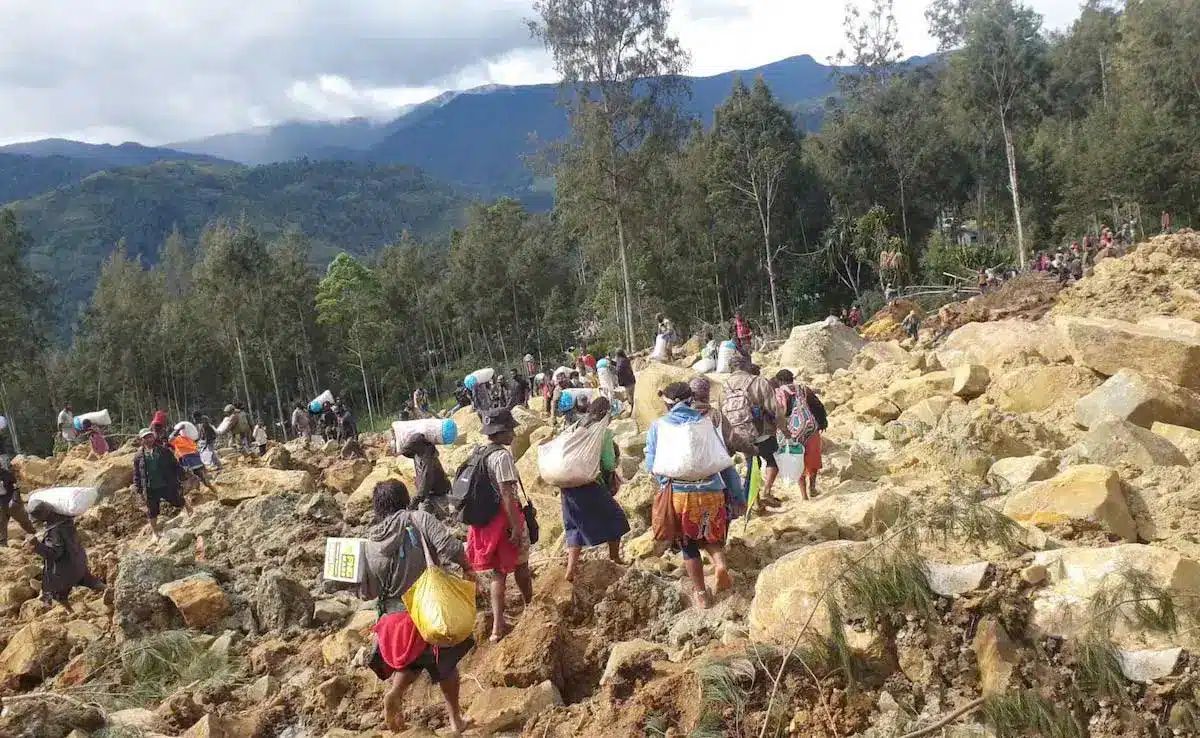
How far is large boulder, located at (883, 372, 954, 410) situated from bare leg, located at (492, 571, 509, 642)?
22.0 ft

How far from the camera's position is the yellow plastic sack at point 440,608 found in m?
3.60

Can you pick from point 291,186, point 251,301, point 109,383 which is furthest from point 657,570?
point 291,186

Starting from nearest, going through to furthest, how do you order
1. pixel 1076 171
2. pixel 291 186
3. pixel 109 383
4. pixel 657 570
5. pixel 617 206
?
pixel 657 570, pixel 617 206, pixel 1076 171, pixel 109 383, pixel 291 186

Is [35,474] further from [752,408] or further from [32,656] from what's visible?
[752,408]

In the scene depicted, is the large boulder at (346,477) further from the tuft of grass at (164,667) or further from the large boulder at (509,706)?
the large boulder at (509,706)

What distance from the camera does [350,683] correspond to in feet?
14.8

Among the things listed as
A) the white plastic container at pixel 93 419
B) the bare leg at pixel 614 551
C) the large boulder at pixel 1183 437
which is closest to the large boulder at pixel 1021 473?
the large boulder at pixel 1183 437

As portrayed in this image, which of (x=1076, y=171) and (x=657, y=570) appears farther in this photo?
(x=1076, y=171)

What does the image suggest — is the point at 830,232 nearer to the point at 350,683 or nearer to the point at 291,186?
the point at 350,683

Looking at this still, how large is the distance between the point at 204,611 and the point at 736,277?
25.8 meters

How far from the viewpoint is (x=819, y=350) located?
14.6 meters

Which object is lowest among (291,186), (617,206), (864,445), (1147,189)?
(864,445)

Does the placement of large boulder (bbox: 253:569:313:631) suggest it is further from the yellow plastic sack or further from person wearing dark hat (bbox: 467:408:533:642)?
the yellow plastic sack

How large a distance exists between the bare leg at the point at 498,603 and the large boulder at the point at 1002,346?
7.53 metres
